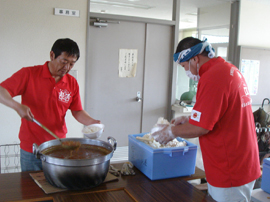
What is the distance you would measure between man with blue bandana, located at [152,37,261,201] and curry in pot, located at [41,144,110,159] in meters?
0.45

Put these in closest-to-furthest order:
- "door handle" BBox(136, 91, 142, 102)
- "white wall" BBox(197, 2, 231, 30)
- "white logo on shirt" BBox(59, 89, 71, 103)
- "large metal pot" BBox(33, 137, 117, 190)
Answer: "large metal pot" BBox(33, 137, 117, 190), "white logo on shirt" BBox(59, 89, 71, 103), "door handle" BBox(136, 91, 142, 102), "white wall" BBox(197, 2, 231, 30)

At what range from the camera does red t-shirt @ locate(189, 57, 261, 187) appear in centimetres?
139

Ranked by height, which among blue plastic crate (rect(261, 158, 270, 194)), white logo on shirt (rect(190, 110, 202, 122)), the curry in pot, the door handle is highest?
white logo on shirt (rect(190, 110, 202, 122))

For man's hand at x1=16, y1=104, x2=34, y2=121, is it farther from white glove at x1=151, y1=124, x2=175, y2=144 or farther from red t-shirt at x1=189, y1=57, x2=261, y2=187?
red t-shirt at x1=189, y1=57, x2=261, y2=187

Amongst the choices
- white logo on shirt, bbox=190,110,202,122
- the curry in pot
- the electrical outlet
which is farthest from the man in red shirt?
the electrical outlet

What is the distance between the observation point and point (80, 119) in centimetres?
201

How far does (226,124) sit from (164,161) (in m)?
0.46

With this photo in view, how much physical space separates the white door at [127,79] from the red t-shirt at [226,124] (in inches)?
92.6

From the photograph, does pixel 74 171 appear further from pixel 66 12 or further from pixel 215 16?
pixel 215 16

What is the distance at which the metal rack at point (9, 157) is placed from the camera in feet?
10.2

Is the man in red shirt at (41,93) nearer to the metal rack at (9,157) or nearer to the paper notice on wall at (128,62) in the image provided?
the metal rack at (9,157)

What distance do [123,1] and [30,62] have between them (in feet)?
8.59

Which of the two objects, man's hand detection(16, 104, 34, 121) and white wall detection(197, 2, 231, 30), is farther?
white wall detection(197, 2, 231, 30)

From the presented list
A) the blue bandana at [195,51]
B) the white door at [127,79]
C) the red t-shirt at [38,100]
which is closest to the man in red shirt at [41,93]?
the red t-shirt at [38,100]
